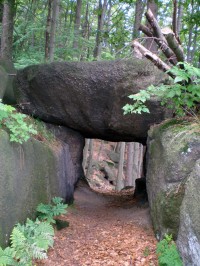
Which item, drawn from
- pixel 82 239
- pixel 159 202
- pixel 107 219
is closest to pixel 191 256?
pixel 159 202

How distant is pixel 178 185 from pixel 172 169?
275 millimetres

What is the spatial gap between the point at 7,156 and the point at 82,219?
124 inches

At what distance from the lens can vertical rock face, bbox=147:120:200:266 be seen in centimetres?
396

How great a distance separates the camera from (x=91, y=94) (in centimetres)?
852

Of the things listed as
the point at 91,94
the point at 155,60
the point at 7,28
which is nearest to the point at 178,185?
the point at 155,60

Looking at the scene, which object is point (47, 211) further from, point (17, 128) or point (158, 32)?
point (158, 32)

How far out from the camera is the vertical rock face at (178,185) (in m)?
3.96

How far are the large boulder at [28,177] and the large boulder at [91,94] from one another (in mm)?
1049

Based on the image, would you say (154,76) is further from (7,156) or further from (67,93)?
(7,156)

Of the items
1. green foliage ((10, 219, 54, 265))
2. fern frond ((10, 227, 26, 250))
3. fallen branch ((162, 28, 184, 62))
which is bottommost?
green foliage ((10, 219, 54, 265))

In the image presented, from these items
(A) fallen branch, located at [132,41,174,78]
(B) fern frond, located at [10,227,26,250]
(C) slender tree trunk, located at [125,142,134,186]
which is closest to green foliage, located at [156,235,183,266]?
(B) fern frond, located at [10,227,26,250]

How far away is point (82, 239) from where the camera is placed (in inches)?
238

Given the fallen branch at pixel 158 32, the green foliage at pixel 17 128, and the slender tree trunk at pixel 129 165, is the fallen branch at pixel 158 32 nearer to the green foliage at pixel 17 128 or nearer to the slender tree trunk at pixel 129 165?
the green foliage at pixel 17 128

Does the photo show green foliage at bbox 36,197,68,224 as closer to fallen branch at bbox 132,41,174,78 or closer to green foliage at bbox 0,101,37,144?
green foliage at bbox 0,101,37,144
